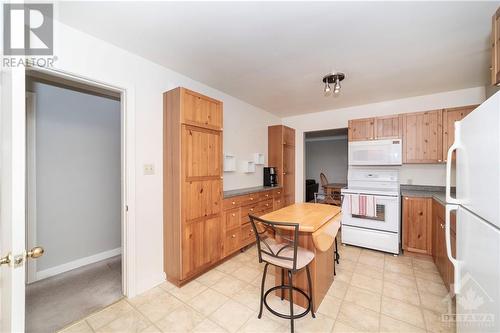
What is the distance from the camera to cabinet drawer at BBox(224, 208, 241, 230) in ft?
9.53

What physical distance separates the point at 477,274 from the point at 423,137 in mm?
2932

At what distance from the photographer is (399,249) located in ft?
10.5

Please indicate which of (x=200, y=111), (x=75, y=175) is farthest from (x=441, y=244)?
(x=75, y=175)

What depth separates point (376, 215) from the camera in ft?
10.6

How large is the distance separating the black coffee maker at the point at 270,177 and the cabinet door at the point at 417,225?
221 cm

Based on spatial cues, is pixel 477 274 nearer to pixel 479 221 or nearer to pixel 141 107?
pixel 479 221

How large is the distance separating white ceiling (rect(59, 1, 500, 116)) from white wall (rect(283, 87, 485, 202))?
0.29 m

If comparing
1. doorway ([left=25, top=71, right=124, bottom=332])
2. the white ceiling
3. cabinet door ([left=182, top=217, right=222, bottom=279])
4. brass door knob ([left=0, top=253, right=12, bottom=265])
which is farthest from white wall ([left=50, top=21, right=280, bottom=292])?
brass door knob ([left=0, top=253, right=12, bottom=265])

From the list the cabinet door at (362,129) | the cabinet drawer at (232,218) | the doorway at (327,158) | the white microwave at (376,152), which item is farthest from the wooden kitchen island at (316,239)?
the doorway at (327,158)

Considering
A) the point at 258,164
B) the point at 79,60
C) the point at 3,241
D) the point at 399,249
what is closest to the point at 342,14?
the point at 79,60

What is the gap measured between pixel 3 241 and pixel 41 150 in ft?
7.27

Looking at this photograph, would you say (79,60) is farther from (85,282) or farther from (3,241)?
(85,282)

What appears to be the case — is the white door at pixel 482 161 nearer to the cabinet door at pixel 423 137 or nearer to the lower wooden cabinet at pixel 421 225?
the lower wooden cabinet at pixel 421 225

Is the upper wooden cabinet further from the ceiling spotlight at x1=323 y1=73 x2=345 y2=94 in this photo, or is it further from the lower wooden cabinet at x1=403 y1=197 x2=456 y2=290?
the lower wooden cabinet at x1=403 y1=197 x2=456 y2=290
